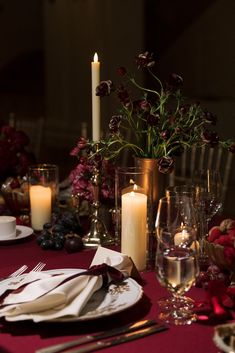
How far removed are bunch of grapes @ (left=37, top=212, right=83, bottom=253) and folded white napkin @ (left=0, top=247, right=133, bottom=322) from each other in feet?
1.21

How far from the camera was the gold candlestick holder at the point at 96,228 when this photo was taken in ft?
5.76

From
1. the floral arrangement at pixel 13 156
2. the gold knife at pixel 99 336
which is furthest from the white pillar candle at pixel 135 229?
the floral arrangement at pixel 13 156

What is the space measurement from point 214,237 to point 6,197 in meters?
0.88

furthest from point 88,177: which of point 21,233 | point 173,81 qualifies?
point 173,81

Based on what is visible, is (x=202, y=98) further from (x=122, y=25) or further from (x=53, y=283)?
(x=53, y=283)

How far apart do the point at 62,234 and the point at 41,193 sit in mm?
219

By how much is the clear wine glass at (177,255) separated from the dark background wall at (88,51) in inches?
90.0

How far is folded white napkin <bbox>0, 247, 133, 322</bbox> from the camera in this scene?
1.20m

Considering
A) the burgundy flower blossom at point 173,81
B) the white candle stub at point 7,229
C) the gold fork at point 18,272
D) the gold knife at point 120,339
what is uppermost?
the burgundy flower blossom at point 173,81

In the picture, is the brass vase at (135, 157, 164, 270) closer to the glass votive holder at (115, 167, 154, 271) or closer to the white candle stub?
the glass votive holder at (115, 167, 154, 271)

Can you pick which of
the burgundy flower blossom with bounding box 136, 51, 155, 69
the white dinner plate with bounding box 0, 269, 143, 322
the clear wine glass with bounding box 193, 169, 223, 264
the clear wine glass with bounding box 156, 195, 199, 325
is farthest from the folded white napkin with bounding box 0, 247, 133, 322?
the burgundy flower blossom with bounding box 136, 51, 155, 69

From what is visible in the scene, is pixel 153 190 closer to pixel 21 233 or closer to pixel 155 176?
pixel 155 176

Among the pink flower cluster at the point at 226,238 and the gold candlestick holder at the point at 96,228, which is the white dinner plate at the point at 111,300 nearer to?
the pink flower cluster at the point at 226,238

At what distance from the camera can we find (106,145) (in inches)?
67.4
